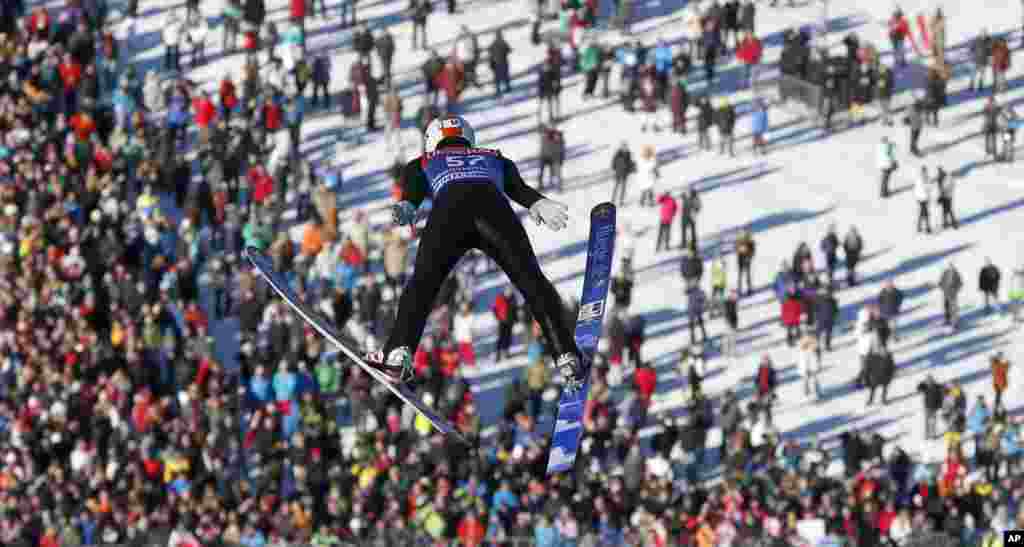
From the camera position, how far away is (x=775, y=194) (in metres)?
49.1

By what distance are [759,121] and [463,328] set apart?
362 inches

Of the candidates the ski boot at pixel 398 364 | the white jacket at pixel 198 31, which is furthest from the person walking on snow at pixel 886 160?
the ski boot at pixel 398 364

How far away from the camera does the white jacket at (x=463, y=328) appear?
42.6m

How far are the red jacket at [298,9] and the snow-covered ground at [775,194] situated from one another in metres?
0.90

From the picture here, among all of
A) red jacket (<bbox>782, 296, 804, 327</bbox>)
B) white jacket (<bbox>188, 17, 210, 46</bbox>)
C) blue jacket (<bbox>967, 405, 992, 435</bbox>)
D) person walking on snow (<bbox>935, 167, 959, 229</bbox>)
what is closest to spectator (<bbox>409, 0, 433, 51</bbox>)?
white jacket (<bbox>188, 17, 210, 46</bbox>)

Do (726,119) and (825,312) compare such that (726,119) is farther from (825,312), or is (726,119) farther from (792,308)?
(825,312)

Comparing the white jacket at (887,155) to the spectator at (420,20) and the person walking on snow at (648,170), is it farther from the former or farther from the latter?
the spectator at (420,20)

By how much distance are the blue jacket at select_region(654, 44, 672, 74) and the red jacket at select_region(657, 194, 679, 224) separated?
13.8ft

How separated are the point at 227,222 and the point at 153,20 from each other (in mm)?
10254

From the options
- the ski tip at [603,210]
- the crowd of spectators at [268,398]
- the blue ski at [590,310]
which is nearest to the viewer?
the ski tip at [603,210]

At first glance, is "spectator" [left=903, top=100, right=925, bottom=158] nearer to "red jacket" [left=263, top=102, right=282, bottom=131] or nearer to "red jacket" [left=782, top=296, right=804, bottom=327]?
"red jacket" [left=782, top=296, right=804, bottom=327]

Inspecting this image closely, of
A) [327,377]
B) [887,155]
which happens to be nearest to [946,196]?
[887,155]

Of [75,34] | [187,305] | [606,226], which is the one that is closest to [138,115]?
[75,34]

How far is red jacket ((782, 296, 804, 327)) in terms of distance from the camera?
4369 centimetres
